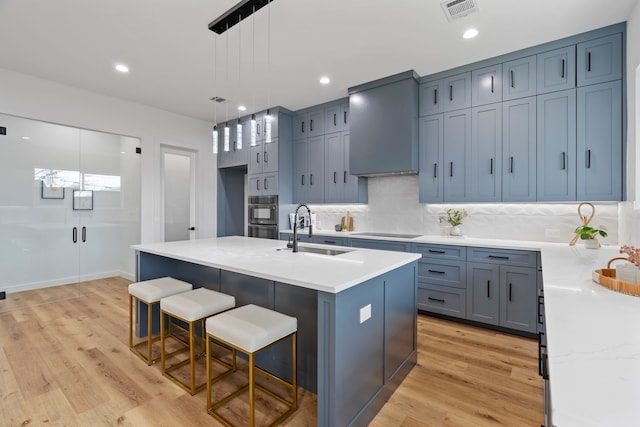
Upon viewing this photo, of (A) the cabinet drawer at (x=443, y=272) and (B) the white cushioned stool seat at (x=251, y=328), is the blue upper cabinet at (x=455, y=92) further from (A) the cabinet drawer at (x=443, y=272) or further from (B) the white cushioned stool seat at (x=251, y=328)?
(B) the white cushioned stool seat at (x=251, y=328)

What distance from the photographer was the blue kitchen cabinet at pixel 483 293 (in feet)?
10.2

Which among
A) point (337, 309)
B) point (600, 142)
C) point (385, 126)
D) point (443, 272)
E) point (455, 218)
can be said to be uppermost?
point (385, 126)

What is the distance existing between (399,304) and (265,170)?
12.0ft

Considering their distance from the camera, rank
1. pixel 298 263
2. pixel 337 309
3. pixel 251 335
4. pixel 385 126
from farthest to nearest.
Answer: pixel 385 126 → pixel 298 263 → pixel 251 335 → pixel 337 309

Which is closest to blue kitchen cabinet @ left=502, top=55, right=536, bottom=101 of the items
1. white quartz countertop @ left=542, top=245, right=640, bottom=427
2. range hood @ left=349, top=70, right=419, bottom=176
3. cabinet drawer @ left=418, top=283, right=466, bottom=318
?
range hood @ left=349, top=70, right=419, bottom=176

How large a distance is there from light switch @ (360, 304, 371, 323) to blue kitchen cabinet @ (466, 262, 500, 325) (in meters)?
1.94

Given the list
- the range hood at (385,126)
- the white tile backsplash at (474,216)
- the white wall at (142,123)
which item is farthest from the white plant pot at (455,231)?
the white wall at (142,123)

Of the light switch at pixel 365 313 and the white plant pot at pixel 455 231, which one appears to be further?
the white plant pot at pixel 455 231

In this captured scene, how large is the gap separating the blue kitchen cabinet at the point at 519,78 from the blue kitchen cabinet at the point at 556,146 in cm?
17

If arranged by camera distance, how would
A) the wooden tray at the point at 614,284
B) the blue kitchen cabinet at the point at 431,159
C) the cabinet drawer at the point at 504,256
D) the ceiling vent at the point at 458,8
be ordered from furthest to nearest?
the blue kitchen cabinet at the point at 431,159 → the cabinet drawer at the point at 504,256 → the ceiling vent at the point at 458,8 → the wooden tray at the point at 614,284

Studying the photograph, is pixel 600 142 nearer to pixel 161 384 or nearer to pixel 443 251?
pixel 443 251

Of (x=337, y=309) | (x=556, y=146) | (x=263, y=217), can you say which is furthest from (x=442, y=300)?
(x=263, y=217)

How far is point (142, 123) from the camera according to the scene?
4.88 metres

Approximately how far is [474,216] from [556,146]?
1104 millimetres
